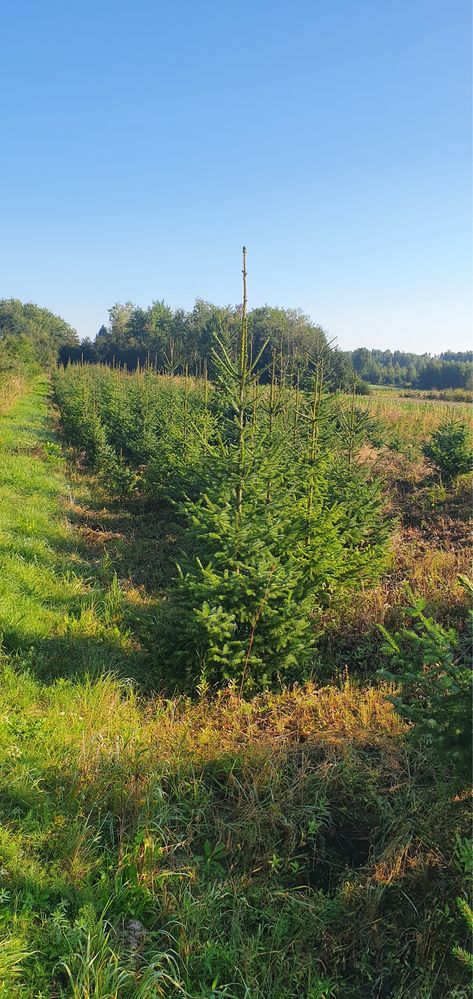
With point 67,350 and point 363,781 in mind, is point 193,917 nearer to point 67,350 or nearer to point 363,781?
point 363,781

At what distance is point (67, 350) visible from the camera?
3002 inches

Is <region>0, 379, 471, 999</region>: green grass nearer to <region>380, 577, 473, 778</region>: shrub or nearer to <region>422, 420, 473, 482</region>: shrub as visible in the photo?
<region>380, 577, 473, 778</region>: shrub

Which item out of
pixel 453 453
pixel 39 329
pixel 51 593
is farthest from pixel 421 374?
pixel 51 593

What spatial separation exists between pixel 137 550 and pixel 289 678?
5.09 meters

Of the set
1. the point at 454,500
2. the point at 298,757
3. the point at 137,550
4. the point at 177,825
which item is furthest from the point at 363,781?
the point at 454,500

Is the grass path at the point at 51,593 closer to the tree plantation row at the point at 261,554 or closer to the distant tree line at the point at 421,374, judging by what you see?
the tree plantation row at the point at 261,554

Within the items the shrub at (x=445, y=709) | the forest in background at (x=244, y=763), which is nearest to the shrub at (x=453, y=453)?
the forest in background at (x=244, y=763)

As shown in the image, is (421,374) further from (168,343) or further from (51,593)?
(51,593)

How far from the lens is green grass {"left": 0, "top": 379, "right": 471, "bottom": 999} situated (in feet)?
7.67

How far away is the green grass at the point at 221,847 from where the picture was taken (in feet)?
7.67

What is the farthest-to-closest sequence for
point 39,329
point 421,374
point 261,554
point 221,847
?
1. point 39,329
2. point 421,374
3. point 261,554
4. point 221,847

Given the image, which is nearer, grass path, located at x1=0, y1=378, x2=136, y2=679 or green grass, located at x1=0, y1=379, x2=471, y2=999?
green grass, located at x1=0, y1=379, x2=471, y2=999

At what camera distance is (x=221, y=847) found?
2988 millimetres

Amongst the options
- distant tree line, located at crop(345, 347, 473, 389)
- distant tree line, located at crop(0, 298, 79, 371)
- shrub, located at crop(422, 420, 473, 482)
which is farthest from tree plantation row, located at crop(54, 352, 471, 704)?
distant tree line, located at crop(0, 298, 79, 371)
